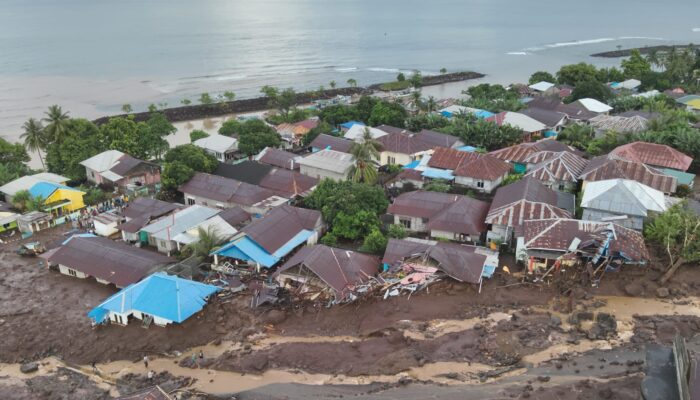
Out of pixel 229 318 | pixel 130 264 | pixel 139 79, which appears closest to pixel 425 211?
pixel 229 318

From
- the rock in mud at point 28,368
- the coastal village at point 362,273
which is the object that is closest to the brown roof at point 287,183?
the coastal village at point 362,273

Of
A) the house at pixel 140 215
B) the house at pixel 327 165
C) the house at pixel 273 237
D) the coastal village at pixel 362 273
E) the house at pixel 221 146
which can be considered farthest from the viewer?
the house at pixel 221 146

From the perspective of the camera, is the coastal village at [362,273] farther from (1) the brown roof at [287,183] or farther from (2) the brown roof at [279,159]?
(2) the brown roof at [279,159]

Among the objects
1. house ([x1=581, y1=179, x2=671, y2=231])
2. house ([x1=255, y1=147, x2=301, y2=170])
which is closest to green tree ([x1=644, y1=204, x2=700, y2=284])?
house ([x1=581, y1=179, x2=671, y2=231])

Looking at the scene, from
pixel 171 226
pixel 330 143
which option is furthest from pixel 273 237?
pixel 330 143

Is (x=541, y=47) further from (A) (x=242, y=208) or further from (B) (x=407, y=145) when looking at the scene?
(A) (x=242, y=208)

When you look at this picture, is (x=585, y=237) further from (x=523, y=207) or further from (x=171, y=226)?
(x=171, y=226)
